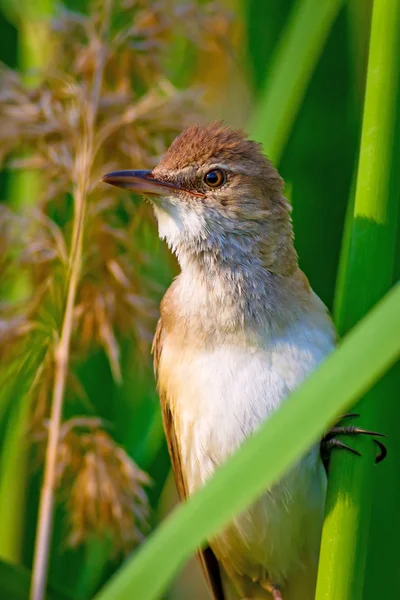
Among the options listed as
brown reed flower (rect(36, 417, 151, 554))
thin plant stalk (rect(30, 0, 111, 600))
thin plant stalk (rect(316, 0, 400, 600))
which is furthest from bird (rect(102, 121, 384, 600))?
thin plant stalk (rect(316, 0, 400, 600))

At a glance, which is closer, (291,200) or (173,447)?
(291,200)

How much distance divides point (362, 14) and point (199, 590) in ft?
6.55

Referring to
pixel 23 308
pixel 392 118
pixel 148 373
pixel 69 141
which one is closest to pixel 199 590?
pixel 148 373

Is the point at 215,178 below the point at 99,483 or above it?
above

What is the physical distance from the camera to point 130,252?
1548 mm

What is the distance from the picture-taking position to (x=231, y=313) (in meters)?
1.63

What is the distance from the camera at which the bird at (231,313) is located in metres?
1.60

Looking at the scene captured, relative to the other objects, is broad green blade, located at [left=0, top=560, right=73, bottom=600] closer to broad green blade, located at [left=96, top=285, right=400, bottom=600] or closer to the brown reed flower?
the brown reed flower

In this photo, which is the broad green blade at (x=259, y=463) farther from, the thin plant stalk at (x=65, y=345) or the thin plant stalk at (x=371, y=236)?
the thin plant stalk at (x=65, y=345)

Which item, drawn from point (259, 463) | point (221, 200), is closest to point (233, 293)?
point (221, 200)

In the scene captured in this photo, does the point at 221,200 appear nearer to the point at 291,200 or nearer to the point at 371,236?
the point at 291,200

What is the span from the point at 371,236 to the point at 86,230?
1.81 ft

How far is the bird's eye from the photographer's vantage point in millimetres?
1684

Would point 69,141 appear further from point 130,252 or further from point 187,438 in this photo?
point 187,438
